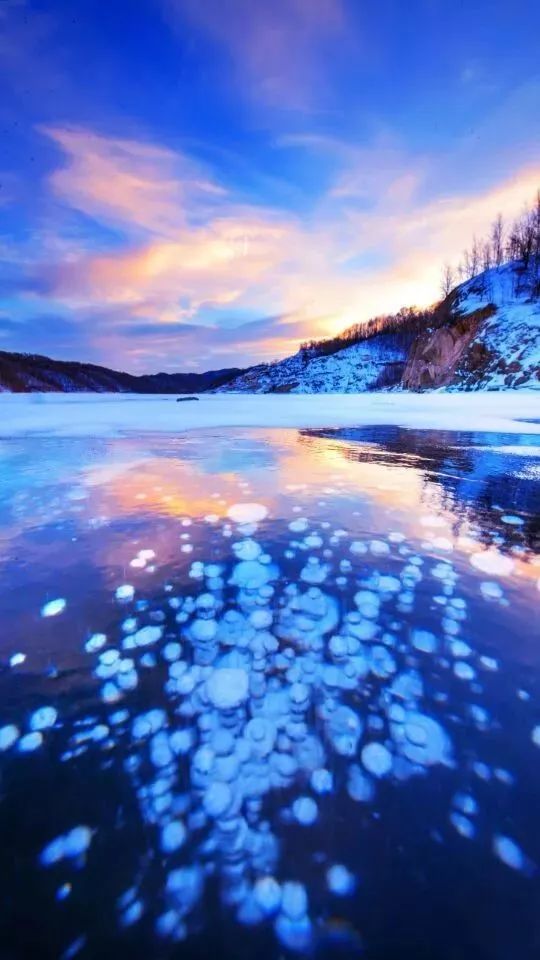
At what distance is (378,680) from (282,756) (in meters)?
0.51

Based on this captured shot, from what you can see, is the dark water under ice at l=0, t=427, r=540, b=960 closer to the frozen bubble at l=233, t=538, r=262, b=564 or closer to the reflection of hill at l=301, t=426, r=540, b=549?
the frozen bubble at l=233, t=538, r=262, b=564

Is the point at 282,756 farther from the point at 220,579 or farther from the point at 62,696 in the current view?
the point at 220,579

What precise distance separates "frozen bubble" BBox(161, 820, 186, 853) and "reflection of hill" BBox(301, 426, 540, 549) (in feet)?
9.40

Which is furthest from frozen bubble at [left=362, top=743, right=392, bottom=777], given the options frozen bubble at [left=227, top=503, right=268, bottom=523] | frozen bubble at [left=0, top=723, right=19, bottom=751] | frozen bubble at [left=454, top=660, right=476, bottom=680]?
frozen bubble at [left=227, top=503, right=268, bottom=523]

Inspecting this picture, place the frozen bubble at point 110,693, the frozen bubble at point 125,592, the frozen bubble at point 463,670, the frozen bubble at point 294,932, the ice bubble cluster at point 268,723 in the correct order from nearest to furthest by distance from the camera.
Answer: the frozen bubble at point 294,932 < the ice bubble cluster at point 268,723 < the frozen bubble at point 110,693 < the frozen bubble at point 463,670 < the frozen bubble at point 125,592

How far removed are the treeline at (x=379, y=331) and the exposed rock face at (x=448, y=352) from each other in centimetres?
4975

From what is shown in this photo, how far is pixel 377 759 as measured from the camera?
1288mm

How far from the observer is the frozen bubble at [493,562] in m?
2.52

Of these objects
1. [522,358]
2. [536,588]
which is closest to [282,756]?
[536,588]

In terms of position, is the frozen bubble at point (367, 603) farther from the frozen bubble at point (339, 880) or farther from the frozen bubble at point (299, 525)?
the frozen bubble at point (339, 880)

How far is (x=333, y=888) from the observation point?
0.95 meters

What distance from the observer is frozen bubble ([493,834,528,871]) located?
100 cm

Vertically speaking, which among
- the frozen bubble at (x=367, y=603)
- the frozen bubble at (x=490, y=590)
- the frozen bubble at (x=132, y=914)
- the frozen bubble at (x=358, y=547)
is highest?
the frozen bubble at (x=358, y=547)

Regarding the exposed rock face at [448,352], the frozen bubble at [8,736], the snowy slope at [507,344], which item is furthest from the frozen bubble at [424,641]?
the exposed rock face at [448,352]
